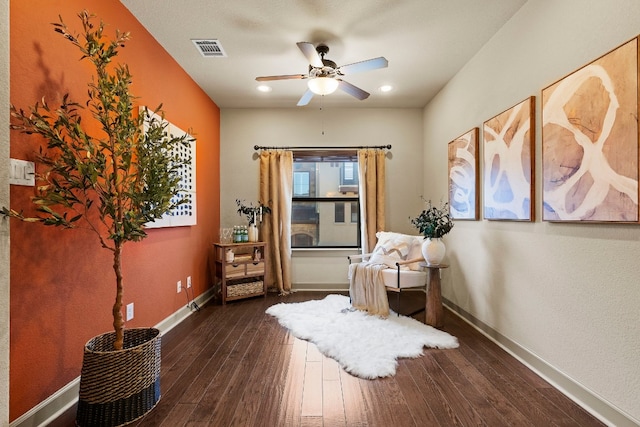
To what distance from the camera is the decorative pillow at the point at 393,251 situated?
358 centimetres

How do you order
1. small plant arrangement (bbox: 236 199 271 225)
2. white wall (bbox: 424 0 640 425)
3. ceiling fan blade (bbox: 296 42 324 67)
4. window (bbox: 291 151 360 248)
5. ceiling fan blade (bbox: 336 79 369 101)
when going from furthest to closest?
window (bbox: 291 151 360 248)
small plant arrangement (bbox: 236 199 271 225)
ceiling fan blade (bbox: 336 79 369 101)
ceiling fan blade (bbox: 296 42 324 67)
white wall (bbox: 424 0 640 425)

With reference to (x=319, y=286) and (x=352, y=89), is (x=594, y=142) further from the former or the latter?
(x=319, y=286)

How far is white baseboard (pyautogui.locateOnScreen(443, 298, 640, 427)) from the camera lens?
160 centimetres

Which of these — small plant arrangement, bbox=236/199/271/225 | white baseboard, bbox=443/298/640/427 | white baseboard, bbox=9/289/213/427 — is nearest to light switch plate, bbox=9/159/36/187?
white baseboard, bbox=9/289/213/427

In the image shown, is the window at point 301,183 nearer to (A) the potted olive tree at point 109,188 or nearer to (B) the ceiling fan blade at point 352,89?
(B) the ceiling fan blade at point 352,89

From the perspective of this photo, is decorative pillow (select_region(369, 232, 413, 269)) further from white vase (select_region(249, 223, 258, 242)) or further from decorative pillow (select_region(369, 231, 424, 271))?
white vase (select_region(249, 223, 258, 242))

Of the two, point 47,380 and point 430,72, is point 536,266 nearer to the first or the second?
point 430,72

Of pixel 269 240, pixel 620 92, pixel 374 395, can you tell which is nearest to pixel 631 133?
pixel 620 92

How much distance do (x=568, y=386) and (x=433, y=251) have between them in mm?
1426

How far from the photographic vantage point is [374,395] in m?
1.91

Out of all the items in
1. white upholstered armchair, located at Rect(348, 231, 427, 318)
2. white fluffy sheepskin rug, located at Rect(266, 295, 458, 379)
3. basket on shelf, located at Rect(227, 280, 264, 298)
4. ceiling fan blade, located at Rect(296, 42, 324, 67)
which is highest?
ceiling fan blade, located at Rect(296, 42, 324, 67)

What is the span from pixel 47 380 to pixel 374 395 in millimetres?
1889

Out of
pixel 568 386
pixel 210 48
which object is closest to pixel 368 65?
pixel 210 48

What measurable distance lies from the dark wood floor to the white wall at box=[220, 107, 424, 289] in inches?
78.0
